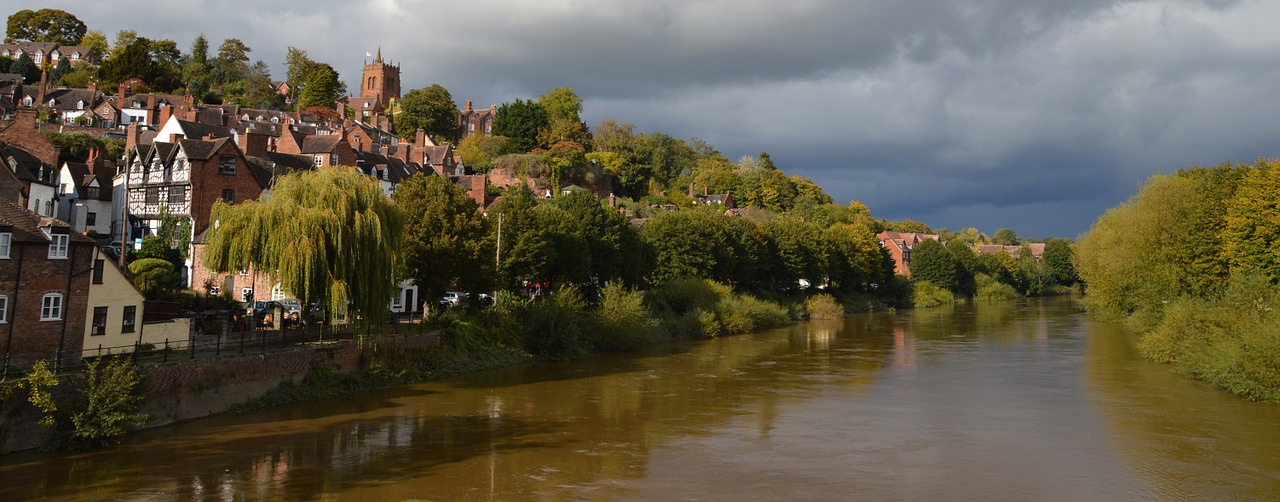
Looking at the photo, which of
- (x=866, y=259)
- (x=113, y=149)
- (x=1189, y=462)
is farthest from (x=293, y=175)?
(x=866, y=259)

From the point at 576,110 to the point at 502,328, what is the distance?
85079mm

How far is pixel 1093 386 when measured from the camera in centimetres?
3466

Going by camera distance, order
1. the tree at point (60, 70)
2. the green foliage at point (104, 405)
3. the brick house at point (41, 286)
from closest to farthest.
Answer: the green foliage at point (104, 405)
the brick house at point (41, 286)
the tree at point (60, 70)

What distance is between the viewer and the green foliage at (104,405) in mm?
21750

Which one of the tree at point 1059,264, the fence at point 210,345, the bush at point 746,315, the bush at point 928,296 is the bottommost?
the fence at point 210,345

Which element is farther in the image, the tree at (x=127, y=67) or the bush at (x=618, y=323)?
the tree at (x=127, y=67)

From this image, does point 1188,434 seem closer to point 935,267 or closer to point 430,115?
point 935,267

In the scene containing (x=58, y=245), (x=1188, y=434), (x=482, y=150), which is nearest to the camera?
(x=58, y=245)

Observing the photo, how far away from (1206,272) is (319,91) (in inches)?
3893

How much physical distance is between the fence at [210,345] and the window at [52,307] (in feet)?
4.09

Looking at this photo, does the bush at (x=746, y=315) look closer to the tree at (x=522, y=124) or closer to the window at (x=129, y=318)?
the window at (x=129, y=318)

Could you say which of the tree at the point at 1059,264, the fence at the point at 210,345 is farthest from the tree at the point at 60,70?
the tree at the point at 1059,264

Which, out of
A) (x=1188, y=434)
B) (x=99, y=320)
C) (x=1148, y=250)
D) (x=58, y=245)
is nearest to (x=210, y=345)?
(x=99, y=320)

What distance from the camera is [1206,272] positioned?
4362 cm
